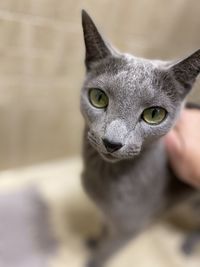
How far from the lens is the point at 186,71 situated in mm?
842

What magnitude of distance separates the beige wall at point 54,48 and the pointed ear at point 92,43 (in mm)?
294

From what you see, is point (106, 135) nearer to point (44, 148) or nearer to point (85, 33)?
point (85, 33)

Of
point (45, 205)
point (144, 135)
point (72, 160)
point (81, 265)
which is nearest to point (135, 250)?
point (81, 265)

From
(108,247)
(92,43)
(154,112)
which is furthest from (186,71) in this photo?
(108,247)

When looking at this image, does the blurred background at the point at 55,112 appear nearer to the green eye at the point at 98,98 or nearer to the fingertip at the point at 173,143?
the fingertip at the point at 173,143

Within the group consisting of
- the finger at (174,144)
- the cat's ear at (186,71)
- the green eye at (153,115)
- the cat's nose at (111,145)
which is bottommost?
the finger at (174,144)

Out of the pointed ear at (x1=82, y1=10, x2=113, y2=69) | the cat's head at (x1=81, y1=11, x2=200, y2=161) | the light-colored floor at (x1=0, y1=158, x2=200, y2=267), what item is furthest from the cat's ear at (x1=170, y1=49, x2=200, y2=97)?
the light-colored floor at (x1=0, y1=158, x2=200, y2=267)

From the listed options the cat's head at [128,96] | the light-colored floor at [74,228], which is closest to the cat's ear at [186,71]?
the cat's head at [128,96]

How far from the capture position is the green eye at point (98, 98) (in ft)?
2.84

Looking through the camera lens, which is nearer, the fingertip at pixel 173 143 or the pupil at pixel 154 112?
the pupil at pixel 154 112

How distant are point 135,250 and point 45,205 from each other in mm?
370

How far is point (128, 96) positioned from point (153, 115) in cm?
8

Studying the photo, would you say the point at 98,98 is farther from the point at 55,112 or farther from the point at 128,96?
the point at 55,112

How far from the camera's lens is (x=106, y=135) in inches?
31.2
